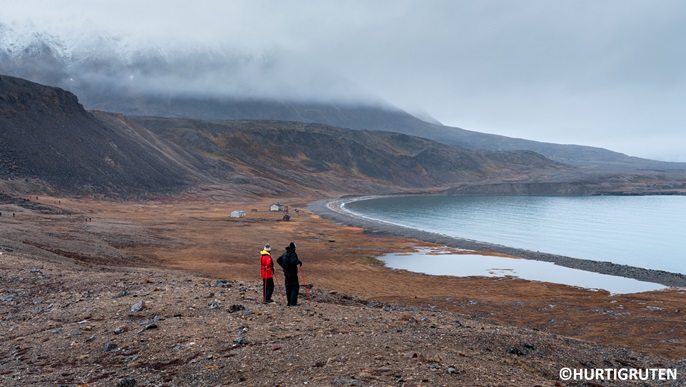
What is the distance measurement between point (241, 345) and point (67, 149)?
328 ft

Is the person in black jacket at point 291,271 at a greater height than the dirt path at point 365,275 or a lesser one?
greater

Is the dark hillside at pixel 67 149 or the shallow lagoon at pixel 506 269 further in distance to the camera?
the dark hillside at pixel 67 149

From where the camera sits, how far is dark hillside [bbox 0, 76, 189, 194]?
86188 millimetres

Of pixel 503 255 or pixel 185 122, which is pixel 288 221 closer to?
pixel 503 255

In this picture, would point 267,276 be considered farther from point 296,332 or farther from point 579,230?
point 579,230

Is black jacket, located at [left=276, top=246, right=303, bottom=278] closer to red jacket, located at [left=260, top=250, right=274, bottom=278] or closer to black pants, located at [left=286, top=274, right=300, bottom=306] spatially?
black pants, located at [left=286, top=274, right=300, bottom=306]

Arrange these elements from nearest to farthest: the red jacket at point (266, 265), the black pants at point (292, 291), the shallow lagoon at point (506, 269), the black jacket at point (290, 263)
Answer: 1. the black jacket at point (290, 263)
2. the black pants at point (292, 291)
3. the red jacket at point (266, 265)
4. the shallow lagoon at point (506, 269)

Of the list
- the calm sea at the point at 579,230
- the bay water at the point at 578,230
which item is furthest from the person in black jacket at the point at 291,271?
the calm sea at the point at 579,230

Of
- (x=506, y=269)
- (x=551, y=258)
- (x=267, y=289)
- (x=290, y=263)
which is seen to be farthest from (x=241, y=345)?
(x=551, y=258)

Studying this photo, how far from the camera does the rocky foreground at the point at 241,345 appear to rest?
9.05 m

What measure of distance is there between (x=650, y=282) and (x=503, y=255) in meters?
15.3

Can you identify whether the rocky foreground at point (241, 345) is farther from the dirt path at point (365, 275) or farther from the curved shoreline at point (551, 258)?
the curved shoreline at point (551, 258)

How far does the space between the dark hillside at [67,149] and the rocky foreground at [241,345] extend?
266 feet

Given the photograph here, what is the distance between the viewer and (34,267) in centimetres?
1978
